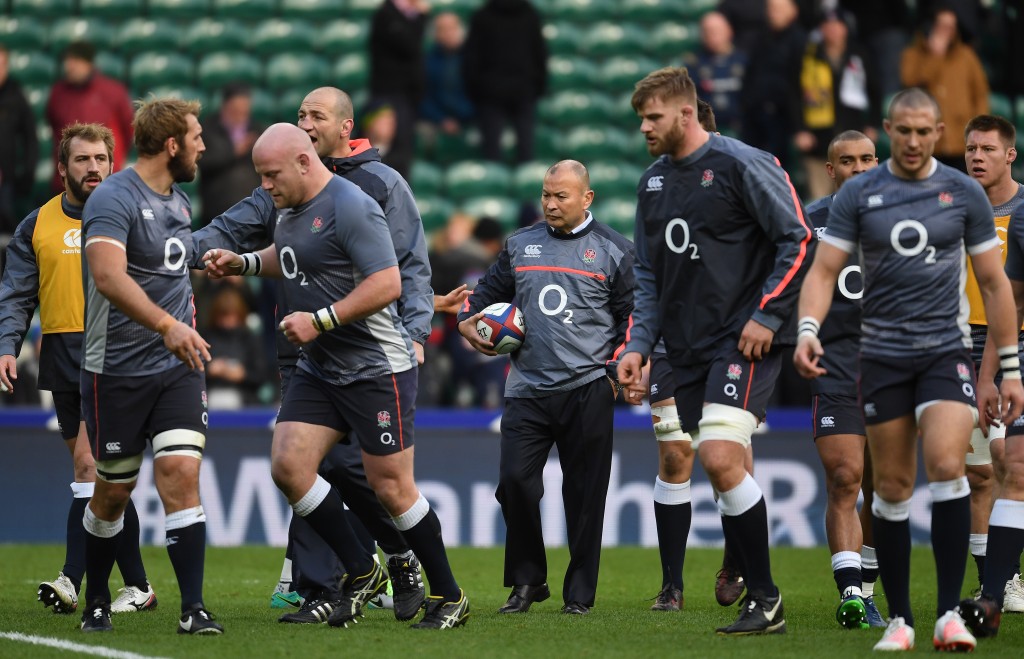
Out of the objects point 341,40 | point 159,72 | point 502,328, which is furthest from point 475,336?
point 341,40

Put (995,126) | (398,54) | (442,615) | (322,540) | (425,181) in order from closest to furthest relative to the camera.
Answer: (442,615) < (322,540) < (995,126) < (398,54) < (425,181)

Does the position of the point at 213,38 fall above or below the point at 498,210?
above

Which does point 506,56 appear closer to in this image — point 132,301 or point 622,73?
point 622,73

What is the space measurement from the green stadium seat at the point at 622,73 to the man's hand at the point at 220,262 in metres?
12.5

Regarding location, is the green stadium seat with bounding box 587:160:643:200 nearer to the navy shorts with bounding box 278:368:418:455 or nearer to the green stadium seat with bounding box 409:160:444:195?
the green stadium seat with bounding box 409:160:444:195

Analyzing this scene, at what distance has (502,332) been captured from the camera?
8578mm

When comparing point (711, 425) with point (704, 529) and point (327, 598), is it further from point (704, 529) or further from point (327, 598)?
point (704, 529)

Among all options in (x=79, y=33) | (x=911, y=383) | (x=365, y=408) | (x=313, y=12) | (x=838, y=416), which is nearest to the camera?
(x=911, y=383)

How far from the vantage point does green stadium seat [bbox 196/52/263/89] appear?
759 inches

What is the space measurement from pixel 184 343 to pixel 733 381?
2473 millimetres

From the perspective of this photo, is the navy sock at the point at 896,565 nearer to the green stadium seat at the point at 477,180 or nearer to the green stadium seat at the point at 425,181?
the green stadium seat at the point at 477,180

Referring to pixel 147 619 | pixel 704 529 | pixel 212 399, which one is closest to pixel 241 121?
pixel 212 399

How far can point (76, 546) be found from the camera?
8555mm

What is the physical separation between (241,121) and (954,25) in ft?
25.0
